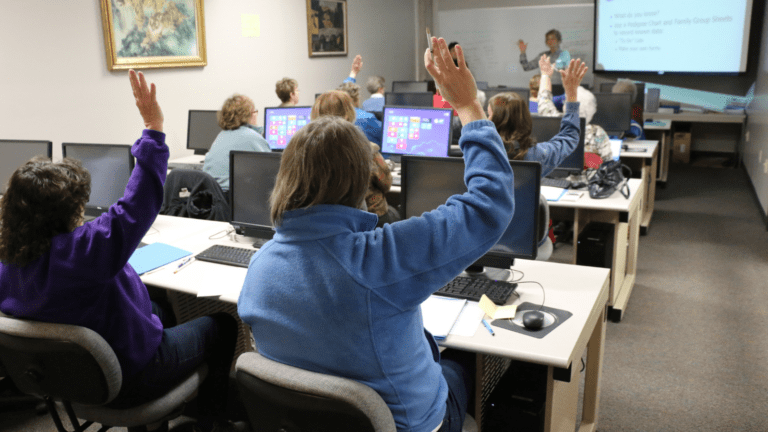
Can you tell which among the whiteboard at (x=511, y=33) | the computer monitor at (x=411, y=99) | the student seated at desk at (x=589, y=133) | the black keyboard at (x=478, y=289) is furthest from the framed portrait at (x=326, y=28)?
the black keyboard at (x=478, y=289)

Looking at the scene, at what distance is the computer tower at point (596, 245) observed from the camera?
10.9ft

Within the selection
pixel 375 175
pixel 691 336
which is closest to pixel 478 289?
pixel 375 175

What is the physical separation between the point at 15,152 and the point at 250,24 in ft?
11.1

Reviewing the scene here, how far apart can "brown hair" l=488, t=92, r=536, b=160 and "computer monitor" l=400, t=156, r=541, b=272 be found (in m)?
0.84

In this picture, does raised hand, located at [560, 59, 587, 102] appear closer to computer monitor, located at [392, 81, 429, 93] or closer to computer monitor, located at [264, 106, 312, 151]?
computer monitor, located at [264, 106, 312, 151]

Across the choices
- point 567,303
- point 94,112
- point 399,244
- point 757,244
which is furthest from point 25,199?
point 757,244

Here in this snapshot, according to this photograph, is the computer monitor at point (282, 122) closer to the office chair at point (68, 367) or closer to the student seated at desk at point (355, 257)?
the office chair at point (68, 367)

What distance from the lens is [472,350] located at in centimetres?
164

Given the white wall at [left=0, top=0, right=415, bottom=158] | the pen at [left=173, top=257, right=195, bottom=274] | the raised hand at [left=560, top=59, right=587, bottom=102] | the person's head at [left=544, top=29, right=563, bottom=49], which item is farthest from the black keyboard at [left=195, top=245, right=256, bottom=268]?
the person's head at [left=544, top=29, right=563, bottom=49]

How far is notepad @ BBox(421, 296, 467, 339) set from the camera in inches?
67.0

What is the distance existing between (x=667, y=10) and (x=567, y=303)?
666cm

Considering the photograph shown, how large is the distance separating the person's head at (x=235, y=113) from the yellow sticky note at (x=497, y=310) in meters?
2.32

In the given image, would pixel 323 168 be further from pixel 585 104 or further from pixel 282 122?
pixel 585 104

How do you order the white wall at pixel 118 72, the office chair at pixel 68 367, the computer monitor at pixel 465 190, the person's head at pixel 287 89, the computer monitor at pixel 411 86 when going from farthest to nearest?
the computer monitor at pixel 411 86
the person's head at pixel 287 89
the white wall at pixel 118 72
the computer monitor at pixel 465 190
the office chair at pixel 68 367
